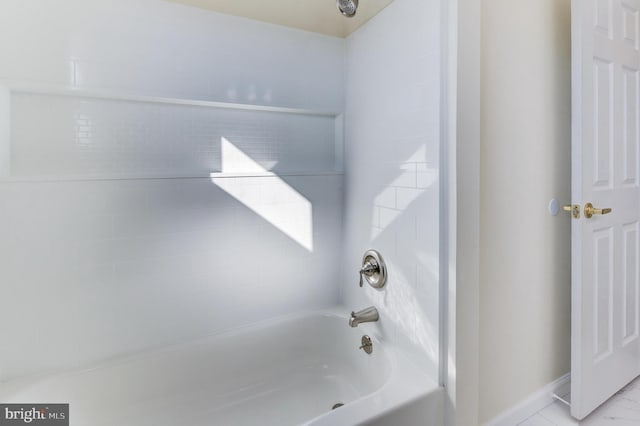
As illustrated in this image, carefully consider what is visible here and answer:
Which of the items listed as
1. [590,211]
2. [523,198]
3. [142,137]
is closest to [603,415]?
[590,211]

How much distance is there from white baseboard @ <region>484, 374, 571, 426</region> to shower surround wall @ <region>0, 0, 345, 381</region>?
106 centimetres

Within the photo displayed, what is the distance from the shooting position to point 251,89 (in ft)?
5.97

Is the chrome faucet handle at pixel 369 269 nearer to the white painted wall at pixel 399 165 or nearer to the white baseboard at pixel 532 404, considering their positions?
the white painted wall at pixel 399 165

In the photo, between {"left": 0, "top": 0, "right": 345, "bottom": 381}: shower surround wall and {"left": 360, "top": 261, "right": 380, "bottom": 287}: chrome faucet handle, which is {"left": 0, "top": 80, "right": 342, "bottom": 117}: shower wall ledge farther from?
{"left": 360, "top": 261, "right": 380, "bottom": 287}: chrome faucet handle

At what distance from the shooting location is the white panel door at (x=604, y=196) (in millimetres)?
1566

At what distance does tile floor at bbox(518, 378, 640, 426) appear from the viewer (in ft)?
5.25

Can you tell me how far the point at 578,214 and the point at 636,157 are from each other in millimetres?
634

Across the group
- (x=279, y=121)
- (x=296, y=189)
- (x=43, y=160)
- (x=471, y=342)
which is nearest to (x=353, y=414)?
(x=471, y=342)

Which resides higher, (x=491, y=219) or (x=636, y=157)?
(x=636, y=157)

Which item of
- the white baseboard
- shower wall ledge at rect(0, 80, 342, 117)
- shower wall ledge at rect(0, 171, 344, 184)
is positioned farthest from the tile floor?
shower wall ledge at rect(0, 80, 342, 117)

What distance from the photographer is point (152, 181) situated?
158cm

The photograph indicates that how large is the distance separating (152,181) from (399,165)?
1151 millimetres

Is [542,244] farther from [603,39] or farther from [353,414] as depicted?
[353,414]

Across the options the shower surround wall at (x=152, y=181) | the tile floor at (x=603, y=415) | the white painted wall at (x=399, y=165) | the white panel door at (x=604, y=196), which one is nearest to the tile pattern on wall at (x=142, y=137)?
the shower surround wall at (x=152, y=181)
